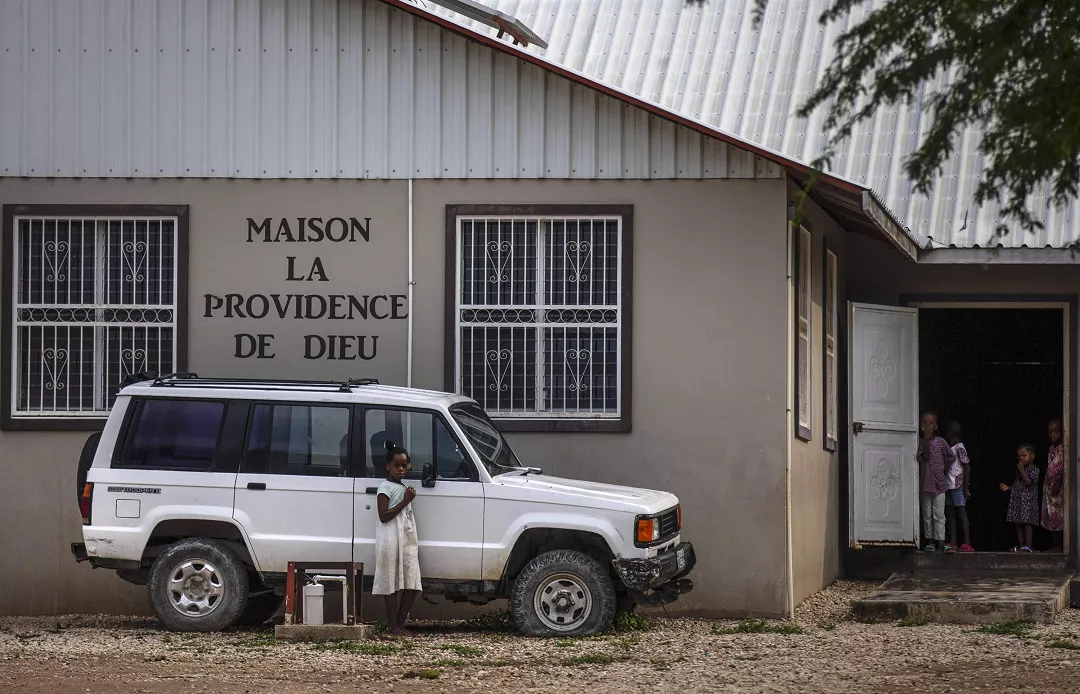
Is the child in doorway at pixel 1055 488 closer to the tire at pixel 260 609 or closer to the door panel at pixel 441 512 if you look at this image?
the door panel at pixel 441 512

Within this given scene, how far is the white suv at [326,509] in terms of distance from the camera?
1176cm

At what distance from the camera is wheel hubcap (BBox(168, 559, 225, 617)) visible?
1195 cm

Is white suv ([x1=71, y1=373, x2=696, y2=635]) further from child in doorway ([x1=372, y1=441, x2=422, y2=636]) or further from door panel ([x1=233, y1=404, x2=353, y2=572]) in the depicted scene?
child in doorway ([x1=372, y1=441, x2=422, y2=636])

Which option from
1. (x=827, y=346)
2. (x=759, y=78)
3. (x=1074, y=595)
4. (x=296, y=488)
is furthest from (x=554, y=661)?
(x=759, y=78)

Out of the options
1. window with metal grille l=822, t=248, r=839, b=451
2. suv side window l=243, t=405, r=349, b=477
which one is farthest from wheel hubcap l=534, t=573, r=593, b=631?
window with metal grille l=822, t=248, r=839, b=451

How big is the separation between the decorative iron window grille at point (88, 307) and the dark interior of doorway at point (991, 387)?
34.6ft

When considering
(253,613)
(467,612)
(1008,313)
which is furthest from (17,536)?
(1008,313)

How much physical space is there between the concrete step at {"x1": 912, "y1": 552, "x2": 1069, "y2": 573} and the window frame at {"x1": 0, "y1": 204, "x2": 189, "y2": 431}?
7808 mm

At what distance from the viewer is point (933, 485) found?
1694 centimetres

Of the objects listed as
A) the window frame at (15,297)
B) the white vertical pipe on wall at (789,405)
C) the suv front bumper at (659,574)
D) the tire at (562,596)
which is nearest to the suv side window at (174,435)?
the window frame at (15,297)

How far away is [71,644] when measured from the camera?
11.4 meters

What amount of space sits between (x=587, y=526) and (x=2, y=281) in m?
5.67

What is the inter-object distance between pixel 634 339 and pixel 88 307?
4.65 m

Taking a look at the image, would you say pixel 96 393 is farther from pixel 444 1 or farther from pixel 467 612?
pixel 444 1
